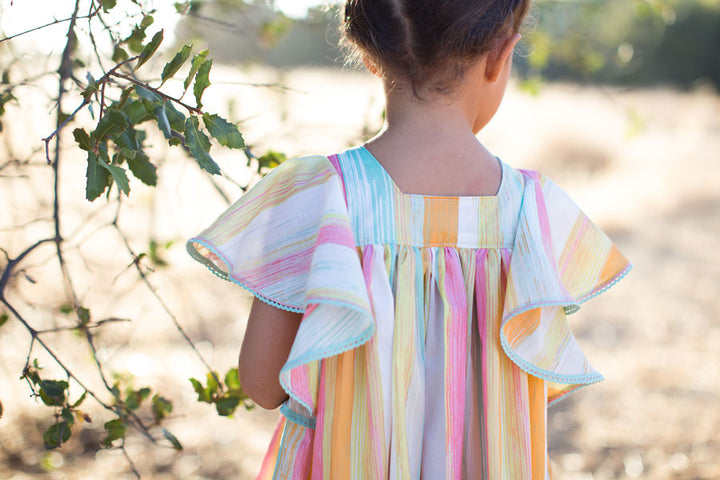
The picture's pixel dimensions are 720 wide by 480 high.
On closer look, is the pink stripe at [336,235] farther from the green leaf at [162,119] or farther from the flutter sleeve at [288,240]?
the green leaf at [162,119]

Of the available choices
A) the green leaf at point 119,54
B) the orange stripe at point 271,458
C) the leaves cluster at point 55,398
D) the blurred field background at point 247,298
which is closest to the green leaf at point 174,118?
the blurred field background at point 247,298

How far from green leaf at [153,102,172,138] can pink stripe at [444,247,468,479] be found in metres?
0.45

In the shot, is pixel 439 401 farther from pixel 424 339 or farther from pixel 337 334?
pixel 337 334

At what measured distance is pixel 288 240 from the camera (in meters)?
1.02

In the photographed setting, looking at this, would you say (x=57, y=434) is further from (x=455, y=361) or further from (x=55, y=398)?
(x=455, y=361)

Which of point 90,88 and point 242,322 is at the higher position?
point 90,88

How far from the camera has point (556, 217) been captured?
1.14m

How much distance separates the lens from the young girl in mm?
990

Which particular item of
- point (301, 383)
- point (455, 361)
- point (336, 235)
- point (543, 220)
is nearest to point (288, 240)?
point (336, 235)

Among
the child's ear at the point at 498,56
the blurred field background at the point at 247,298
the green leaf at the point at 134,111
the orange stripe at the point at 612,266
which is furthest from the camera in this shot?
the blurred field background at the point at 247,298

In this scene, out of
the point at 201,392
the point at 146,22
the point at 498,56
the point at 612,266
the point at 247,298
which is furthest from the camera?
the point at 247,298

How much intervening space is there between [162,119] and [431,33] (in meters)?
0.40

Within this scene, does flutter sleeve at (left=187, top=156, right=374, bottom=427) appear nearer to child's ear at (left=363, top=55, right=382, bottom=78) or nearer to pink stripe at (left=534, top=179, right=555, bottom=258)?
child's ear at (left=363, top=55, right=382, bottom=78)

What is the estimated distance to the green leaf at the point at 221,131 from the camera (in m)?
0.93
